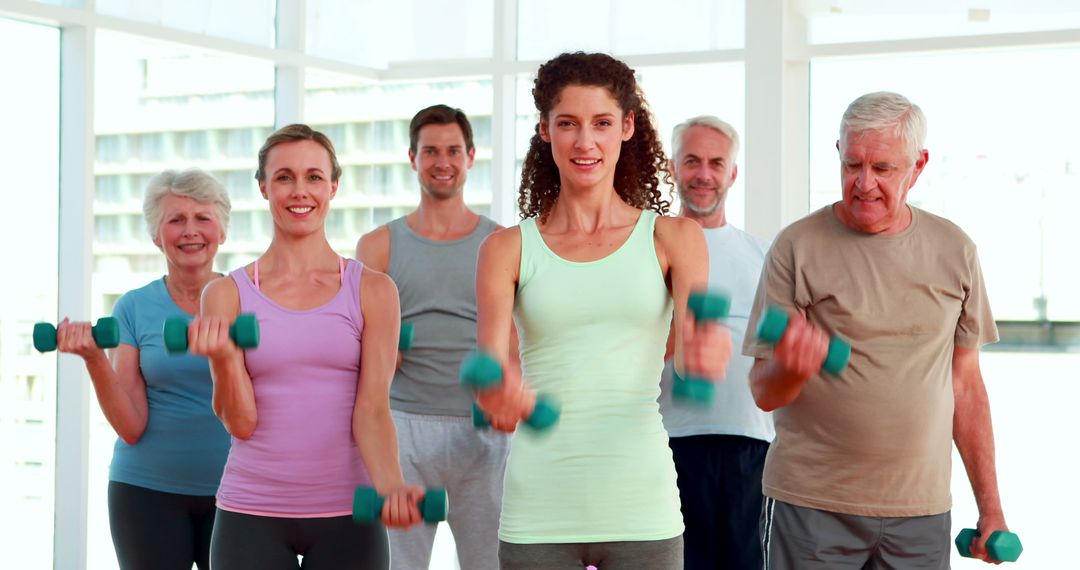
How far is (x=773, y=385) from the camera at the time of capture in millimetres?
2271

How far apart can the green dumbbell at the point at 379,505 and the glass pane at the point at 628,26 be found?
3.01m

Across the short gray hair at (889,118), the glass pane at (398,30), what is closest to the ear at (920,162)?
the short gray hair at (889,118)

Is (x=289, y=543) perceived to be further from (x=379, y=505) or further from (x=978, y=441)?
(x=978, y=441)

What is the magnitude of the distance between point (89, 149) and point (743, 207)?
2386mm

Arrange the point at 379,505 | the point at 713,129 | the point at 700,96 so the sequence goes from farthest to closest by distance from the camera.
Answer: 1. the point at 700,96
2. the point at 713,129
3. the point at 379,505

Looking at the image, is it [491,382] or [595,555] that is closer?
[491,382]

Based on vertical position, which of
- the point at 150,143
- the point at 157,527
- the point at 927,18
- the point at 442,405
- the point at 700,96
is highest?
the point at 927,18

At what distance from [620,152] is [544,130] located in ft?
0.58

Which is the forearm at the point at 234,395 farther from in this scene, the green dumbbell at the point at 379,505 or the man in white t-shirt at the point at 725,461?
the man in white t-shirt at the point at 725,461

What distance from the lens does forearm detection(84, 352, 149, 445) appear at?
279 centimetres

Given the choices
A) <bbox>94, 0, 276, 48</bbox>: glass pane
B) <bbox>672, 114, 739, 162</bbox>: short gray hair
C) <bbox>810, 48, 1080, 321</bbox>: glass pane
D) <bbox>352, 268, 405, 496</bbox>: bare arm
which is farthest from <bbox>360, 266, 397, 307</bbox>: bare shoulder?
<bbox>810, 48, 1080, 321</bbox>: glass pane

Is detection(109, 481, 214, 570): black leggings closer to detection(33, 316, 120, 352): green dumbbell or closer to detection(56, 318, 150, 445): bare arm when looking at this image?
detection(56, 318, 150, 445): bare arm

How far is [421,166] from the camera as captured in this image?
3.48 m

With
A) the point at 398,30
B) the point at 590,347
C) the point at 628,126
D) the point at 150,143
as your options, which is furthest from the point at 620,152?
the point at 398,30
